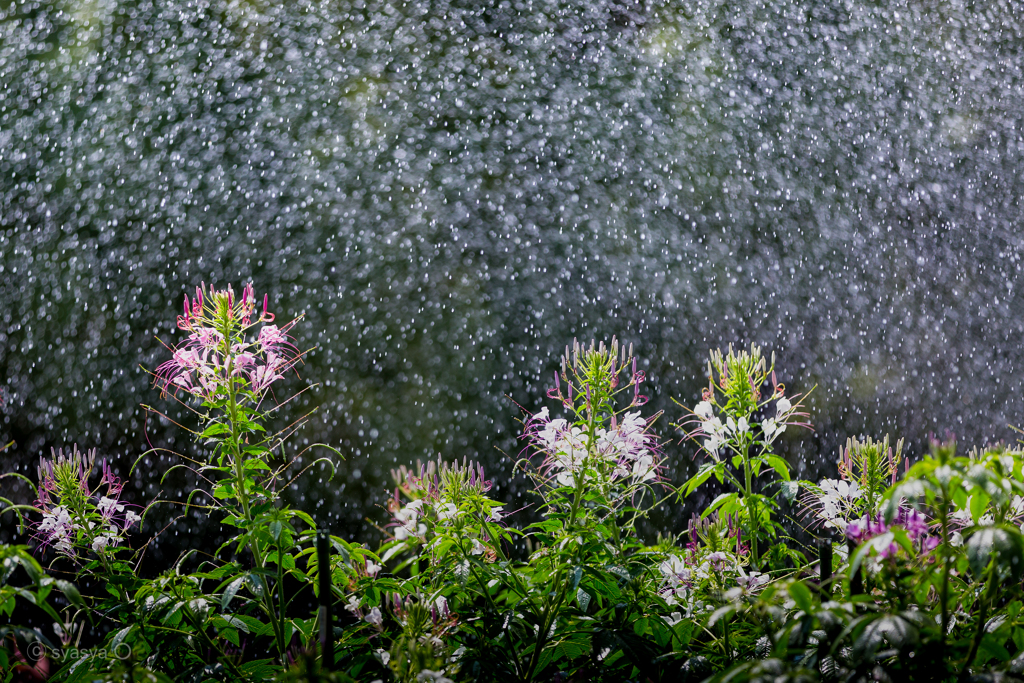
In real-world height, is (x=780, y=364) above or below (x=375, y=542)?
above

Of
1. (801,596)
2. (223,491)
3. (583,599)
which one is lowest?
(583,599)

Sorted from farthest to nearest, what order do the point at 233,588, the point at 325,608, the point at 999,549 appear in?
the point at 233,588 < the point at 325,608 < the point at 999,549

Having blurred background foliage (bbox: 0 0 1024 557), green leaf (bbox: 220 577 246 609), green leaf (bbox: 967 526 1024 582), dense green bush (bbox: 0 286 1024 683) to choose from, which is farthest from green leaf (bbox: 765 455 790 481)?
blurred background foliage (bbox: 0 0 1024 557)

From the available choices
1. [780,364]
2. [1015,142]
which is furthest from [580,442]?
[1015,142]

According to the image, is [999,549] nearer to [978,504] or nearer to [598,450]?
[978,504]

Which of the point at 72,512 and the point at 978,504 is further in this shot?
the point at 72,512

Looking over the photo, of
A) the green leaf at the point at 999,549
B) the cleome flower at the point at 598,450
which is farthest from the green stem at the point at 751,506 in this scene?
the green leaf at the point at 999,549

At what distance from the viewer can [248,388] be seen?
3.99 feet

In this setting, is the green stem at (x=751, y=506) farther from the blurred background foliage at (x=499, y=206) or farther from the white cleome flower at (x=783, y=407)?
the blurred background foliage at (x=499, y=206)

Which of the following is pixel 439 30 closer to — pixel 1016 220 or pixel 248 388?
pixel 1016 220

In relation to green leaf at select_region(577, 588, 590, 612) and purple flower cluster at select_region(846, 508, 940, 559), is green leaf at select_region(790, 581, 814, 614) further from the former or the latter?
green leaf at select_region(577, 588, 590, 612)

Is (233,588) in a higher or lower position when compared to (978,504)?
lower

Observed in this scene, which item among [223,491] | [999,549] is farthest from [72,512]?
[999,549]

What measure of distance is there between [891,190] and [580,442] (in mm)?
4650
